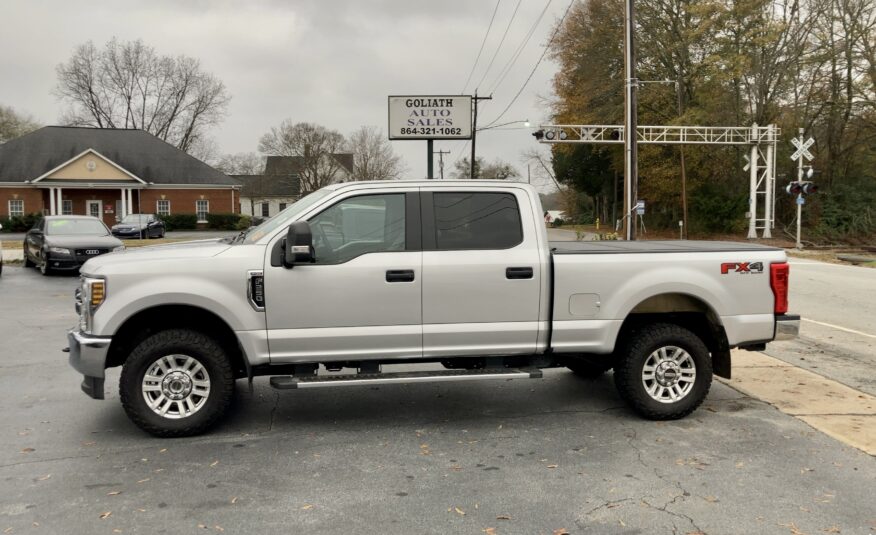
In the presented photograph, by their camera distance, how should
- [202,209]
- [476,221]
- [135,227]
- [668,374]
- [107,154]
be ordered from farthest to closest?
[202,209]
[107,154]
[135,227]
[668,374]
[476,221]

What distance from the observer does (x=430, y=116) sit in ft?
63.9

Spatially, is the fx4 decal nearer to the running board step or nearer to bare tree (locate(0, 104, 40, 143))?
the running board step

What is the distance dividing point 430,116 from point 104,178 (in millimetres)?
38930

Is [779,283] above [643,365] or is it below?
above

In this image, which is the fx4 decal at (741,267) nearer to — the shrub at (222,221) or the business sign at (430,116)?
the business sign at (430,116)

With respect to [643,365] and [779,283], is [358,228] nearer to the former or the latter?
[643,365]

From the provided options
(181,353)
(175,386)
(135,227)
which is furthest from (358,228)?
(135,227)

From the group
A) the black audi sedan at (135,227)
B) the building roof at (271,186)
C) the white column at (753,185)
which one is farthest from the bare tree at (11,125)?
the white column at (753,185)

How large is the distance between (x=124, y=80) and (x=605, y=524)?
77.8 meters

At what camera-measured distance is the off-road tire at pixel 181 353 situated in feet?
16.6

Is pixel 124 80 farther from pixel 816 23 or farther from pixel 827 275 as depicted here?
pixel 827 275

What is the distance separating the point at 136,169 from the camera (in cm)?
5278

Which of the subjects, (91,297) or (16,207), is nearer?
(91,297)

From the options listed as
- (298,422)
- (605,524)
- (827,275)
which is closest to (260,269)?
(298,422)
